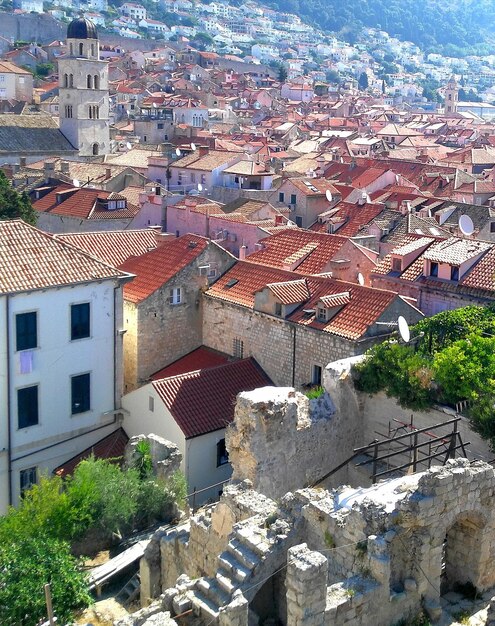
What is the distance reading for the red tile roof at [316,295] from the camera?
1030 inches

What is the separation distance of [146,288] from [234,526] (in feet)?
52.1

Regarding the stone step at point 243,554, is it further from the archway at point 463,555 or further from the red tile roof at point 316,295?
the red tile roof at point 316,295

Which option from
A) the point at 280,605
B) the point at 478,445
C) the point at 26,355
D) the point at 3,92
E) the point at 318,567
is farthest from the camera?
the point at 3,92

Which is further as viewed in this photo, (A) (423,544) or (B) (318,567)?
(A) (423,544)

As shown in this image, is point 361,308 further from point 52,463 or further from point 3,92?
point 3,92

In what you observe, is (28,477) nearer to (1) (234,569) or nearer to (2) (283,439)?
(2) (283,439)

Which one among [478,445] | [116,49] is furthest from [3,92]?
[478,445]

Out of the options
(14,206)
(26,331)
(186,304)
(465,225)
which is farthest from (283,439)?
(14,206)

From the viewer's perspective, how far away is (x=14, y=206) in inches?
1791

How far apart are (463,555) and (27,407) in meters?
14.5

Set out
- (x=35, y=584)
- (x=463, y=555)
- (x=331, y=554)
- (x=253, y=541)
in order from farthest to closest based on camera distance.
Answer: (x=463, y=555)
(x=35, y=584)
(x=331, y=554)
(x=253, y=541)

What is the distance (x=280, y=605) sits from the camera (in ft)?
53.0

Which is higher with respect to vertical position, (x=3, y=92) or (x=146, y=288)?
(x=3, y=92)

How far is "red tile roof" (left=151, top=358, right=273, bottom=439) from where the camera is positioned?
2550 centimetres
